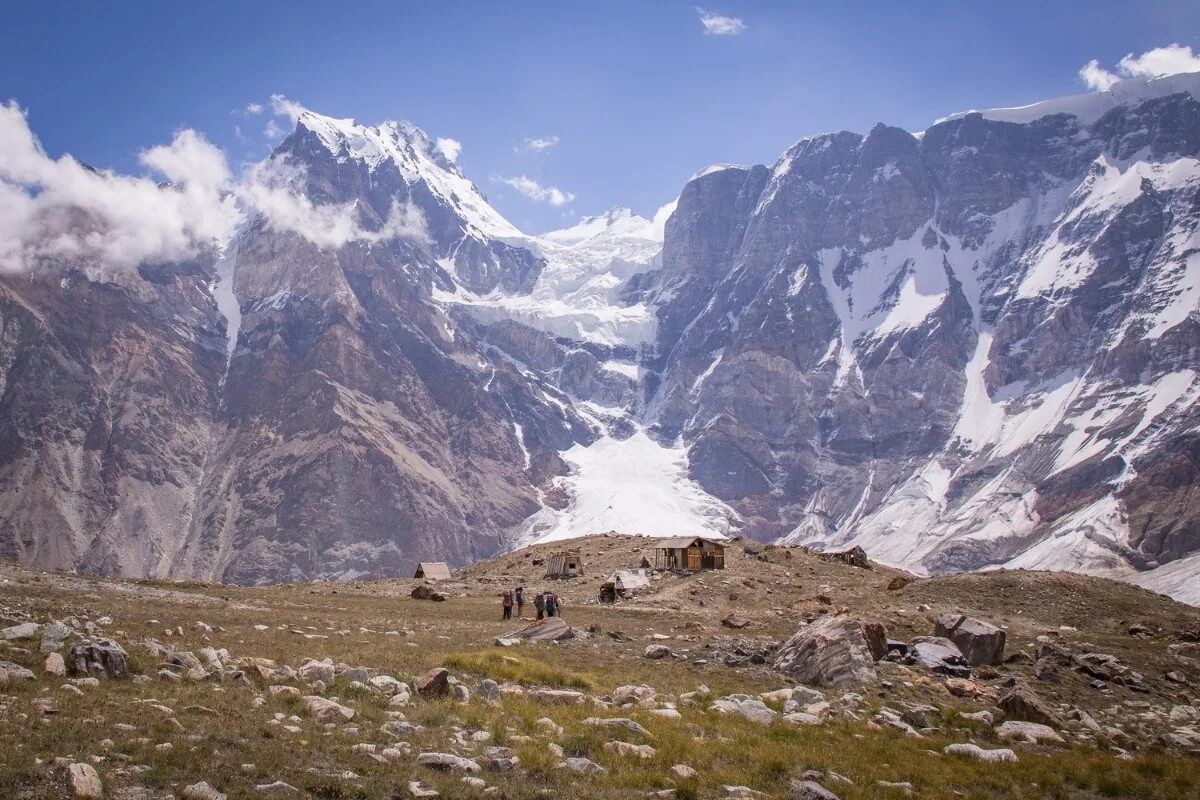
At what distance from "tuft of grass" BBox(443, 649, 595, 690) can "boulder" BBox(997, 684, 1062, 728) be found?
35.6 feet

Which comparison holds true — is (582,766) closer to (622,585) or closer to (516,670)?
(516,670)

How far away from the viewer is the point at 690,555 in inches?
2589

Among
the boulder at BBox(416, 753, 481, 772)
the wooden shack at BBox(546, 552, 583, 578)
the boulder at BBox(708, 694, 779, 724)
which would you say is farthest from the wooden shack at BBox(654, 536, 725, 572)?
the boulder at BBox(416, 753, 481, 772)

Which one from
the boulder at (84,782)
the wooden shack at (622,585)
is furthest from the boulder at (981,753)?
the wooden shack at (622,585)

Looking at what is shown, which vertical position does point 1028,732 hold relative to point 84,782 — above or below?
below

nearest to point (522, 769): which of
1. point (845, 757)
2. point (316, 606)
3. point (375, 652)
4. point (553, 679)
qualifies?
point (845, 757)

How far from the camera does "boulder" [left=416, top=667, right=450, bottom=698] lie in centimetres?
1959

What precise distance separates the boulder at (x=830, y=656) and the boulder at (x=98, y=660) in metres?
17.8

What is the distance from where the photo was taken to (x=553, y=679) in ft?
75.3

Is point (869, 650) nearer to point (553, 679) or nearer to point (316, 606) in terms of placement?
point (553, 679)

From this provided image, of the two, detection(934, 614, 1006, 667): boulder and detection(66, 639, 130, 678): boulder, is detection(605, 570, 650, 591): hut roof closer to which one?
detection(934, 614, 1006, 667): boulder

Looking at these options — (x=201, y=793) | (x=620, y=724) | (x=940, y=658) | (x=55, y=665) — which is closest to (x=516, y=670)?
(x=620, y=724)

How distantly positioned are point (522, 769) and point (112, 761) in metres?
6.18

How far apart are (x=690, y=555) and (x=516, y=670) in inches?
1729
